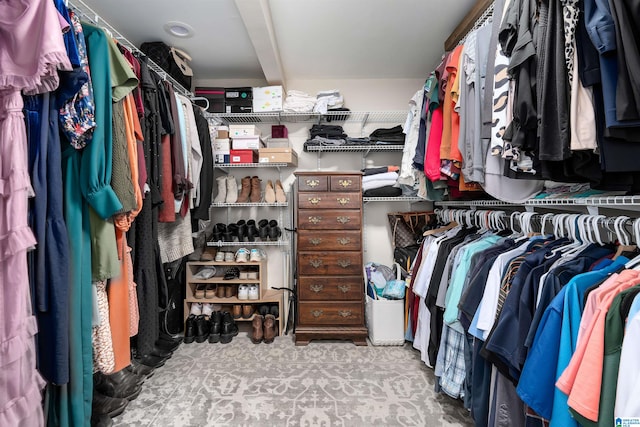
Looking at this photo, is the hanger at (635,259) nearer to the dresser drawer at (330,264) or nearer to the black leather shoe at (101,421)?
the dresser drawer at (330,264)

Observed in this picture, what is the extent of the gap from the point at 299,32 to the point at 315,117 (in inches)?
29.9

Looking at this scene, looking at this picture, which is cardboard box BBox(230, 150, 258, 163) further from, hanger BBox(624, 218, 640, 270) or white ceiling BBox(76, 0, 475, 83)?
hanger BBox(624, 218, 640, 270)

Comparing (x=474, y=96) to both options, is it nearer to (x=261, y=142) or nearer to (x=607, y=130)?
(x=607, y=130)

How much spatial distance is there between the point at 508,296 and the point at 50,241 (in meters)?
1.58

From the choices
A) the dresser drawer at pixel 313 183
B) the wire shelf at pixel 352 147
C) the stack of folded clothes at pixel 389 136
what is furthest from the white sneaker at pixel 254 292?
the stack of folded clothes at pixel 389 136

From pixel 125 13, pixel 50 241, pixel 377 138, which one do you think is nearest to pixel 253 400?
pixel 50 241

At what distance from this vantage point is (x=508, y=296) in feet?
3.56

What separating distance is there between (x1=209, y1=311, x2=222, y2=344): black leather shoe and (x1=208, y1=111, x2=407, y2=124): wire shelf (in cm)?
167

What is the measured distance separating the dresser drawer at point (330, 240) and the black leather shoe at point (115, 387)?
4.31ft

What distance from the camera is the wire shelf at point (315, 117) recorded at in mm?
2623

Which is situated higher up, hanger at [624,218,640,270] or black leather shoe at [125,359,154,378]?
hanger at [624,218,640,270]

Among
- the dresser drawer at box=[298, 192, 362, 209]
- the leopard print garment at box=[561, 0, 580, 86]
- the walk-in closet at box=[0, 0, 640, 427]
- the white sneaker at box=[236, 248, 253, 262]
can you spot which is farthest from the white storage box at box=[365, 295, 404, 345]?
the leopard print garment at box=[561, 0, 580, 86]

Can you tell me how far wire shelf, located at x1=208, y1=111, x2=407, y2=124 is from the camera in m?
2.62

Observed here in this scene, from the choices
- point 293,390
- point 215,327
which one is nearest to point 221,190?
point 215,327
